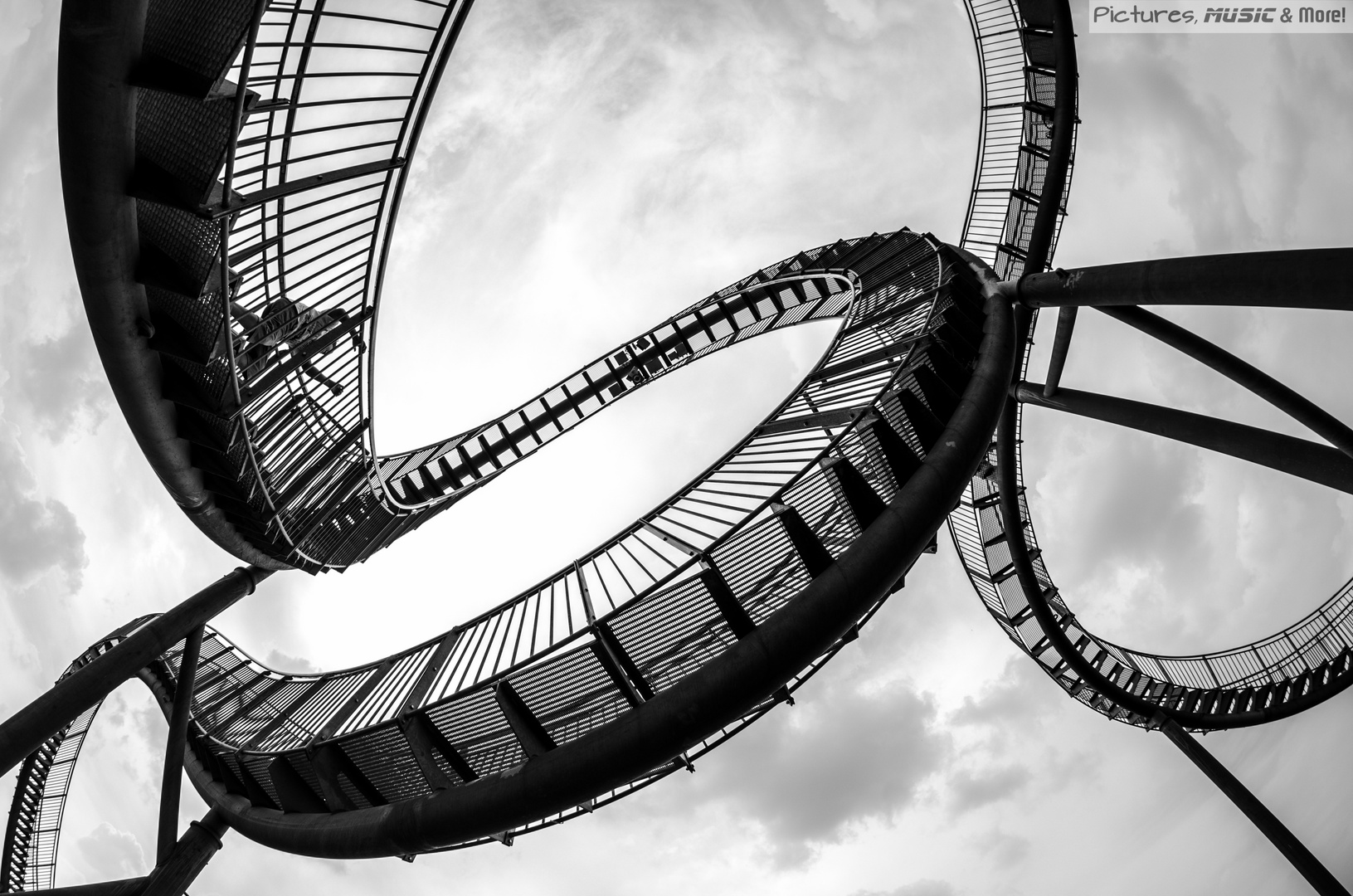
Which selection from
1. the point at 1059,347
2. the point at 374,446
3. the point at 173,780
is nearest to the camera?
the point at 173,780

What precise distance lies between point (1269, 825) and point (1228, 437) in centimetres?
863

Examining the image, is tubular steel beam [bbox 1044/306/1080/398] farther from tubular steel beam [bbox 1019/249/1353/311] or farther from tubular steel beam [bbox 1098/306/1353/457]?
tubular steel beam [bbox 1019/249/1353/311]

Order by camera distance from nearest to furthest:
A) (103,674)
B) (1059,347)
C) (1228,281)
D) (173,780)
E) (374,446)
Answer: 1. (1228,281)
2. (103,674)
3. (173,780)
4. (1059,347)
5. (374,446)

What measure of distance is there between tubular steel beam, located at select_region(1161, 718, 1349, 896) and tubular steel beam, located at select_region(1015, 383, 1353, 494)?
319 inches

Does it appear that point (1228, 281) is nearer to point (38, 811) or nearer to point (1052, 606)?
point (1052, 606)

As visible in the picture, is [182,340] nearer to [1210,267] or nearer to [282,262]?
[282,262]

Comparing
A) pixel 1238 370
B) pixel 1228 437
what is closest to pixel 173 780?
pixel 1228 437

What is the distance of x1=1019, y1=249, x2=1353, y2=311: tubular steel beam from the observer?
5477 millimetres

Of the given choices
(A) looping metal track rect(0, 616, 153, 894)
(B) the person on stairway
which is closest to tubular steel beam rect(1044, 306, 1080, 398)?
(B) the person on stairway

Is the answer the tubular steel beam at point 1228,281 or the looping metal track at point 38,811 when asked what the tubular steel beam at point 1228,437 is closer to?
the tubular steel beam at point 1228,281

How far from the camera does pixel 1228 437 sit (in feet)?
30.4

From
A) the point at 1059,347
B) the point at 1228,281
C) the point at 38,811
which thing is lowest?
the point at 1228,281

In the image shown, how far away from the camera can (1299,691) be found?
15969mm

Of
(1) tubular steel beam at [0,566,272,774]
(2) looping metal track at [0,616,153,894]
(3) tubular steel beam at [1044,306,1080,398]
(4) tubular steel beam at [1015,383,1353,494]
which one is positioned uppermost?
(2) looping metal track at [0,616,153,894]
